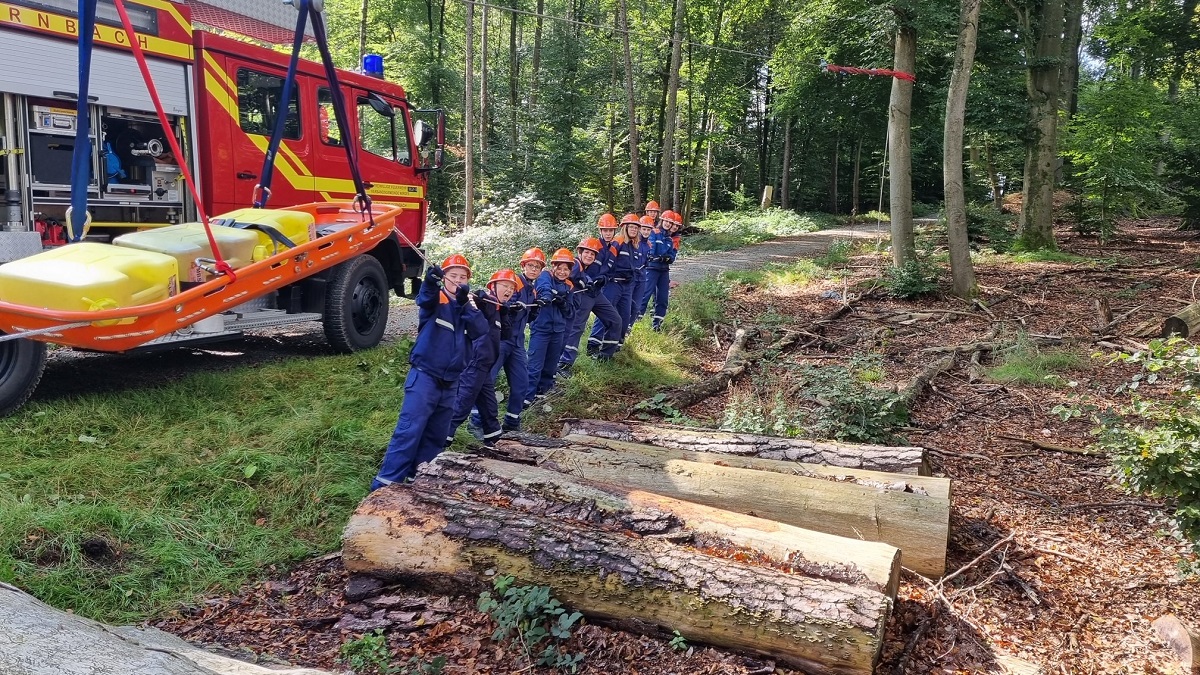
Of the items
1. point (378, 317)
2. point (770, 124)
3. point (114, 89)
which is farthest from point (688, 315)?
point (770, 124)

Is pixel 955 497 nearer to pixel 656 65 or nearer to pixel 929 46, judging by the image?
pixel 929 46

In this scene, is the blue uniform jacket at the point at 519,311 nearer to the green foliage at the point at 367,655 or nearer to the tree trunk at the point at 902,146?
the green foliage at the point at 367,655

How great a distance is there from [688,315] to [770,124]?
2600cm

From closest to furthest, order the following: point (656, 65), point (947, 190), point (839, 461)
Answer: point (839, 461)
point (947, 190)
point (656, 65)

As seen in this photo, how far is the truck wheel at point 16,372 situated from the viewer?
5.12m

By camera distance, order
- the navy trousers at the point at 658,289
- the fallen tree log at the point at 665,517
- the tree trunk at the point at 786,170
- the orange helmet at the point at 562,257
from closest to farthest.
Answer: the fallen tree log at the point at 665,517, the orange helmet at the point at 562,257, the navy trousers at the point at 658,289, the tree trunk at the point at 786,170

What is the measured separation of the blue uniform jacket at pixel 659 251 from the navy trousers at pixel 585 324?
1.86 meters

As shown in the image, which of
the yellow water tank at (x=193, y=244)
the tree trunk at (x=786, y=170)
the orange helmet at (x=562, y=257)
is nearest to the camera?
the yellow water tank at (x=193, y=244)

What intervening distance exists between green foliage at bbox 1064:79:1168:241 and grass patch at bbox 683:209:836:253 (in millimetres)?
8084

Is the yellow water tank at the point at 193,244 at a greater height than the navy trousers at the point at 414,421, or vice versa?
the yellow water tank at the point at 193,244

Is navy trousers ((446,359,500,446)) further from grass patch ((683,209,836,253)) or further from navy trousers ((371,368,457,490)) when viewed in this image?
grass patch ((683,209,836,253))

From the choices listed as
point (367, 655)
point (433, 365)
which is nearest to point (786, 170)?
point (433, 365)

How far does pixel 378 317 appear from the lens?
797cm

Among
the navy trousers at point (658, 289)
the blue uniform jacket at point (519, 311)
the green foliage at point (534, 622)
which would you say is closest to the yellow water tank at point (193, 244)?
the blue uniform jacket at point (519, 311)
